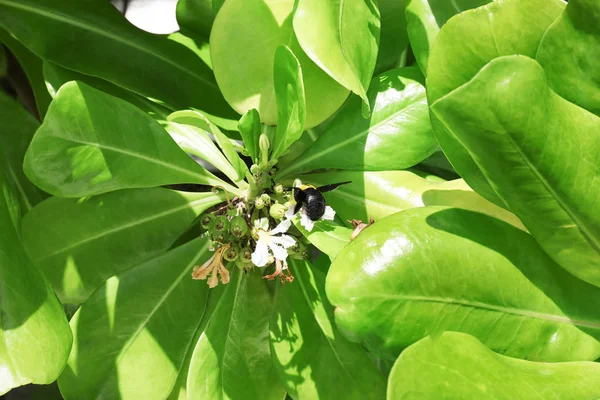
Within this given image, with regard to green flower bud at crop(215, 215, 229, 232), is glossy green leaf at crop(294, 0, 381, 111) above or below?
above

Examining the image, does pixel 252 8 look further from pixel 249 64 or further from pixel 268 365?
pixel 268 365

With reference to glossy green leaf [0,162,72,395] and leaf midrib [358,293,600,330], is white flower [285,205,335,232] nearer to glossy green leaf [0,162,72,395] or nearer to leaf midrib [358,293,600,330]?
leaf midrib [358,293,600,330]

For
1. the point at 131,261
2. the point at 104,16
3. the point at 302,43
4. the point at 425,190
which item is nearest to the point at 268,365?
the point at 131,261

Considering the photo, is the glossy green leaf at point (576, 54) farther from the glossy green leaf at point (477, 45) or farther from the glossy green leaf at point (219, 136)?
the glossy green leaf at point (219, 136)

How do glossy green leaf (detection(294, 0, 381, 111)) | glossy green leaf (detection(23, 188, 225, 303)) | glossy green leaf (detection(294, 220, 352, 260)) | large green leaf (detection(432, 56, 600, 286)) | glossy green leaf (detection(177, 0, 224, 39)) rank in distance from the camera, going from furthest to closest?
glossy green leaf (detection(177, 0, 224, 39)), glossy green leaf (detection(23, 188, 225, 303)), glossy green leaf (detection(294, 220, 352, 260)), glossy green leaf (detection(294, 0, 381, 111)), large green leaf (detection(432, 56, 600, 286))

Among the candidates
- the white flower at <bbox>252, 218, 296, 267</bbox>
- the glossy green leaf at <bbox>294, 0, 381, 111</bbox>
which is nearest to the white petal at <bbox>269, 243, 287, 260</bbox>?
the white flower at <bbox>252, 218, 296, 267</bbox>

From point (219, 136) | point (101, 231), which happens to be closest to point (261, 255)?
point (219, 136)

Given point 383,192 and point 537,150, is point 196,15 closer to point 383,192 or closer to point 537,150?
point 383,192
